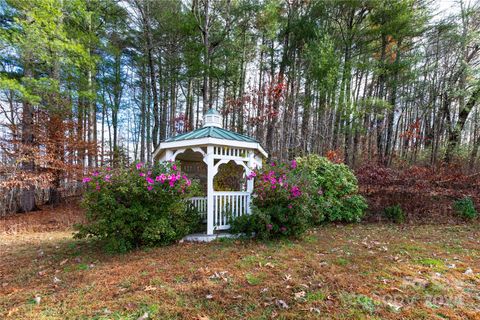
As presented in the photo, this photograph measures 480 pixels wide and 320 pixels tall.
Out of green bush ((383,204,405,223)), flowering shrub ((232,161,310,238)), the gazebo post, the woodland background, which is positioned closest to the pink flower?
the gazebo post

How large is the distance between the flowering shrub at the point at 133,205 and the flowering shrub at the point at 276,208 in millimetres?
1516

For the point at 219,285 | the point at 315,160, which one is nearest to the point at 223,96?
the point at 315,160

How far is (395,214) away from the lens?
651 centimetres

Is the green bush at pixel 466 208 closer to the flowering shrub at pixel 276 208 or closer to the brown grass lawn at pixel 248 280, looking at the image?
the brown grass lawn at pixel 248 280

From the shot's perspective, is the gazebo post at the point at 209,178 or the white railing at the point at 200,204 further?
the white railing at the point at 200,204

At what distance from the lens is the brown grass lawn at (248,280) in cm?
218

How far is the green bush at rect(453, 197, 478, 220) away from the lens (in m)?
6.43

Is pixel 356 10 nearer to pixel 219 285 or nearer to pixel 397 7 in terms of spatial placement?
pixel 397 7

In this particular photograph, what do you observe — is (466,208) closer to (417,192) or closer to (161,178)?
(417,192)

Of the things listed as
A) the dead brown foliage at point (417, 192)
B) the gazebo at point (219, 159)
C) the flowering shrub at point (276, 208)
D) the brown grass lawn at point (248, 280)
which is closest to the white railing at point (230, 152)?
the gazebo at point (219, 159)

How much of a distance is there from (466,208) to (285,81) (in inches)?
336

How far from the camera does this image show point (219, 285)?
2678 mm

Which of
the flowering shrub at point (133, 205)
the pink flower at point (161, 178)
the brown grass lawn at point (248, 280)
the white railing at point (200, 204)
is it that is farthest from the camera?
the white railing at point (200, 204)

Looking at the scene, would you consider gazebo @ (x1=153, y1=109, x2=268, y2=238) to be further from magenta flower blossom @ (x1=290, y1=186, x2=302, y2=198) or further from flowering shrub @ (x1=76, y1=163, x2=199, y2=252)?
magenta flower blossom @ (x1=290, y1=186, x2=302, y2=198)
